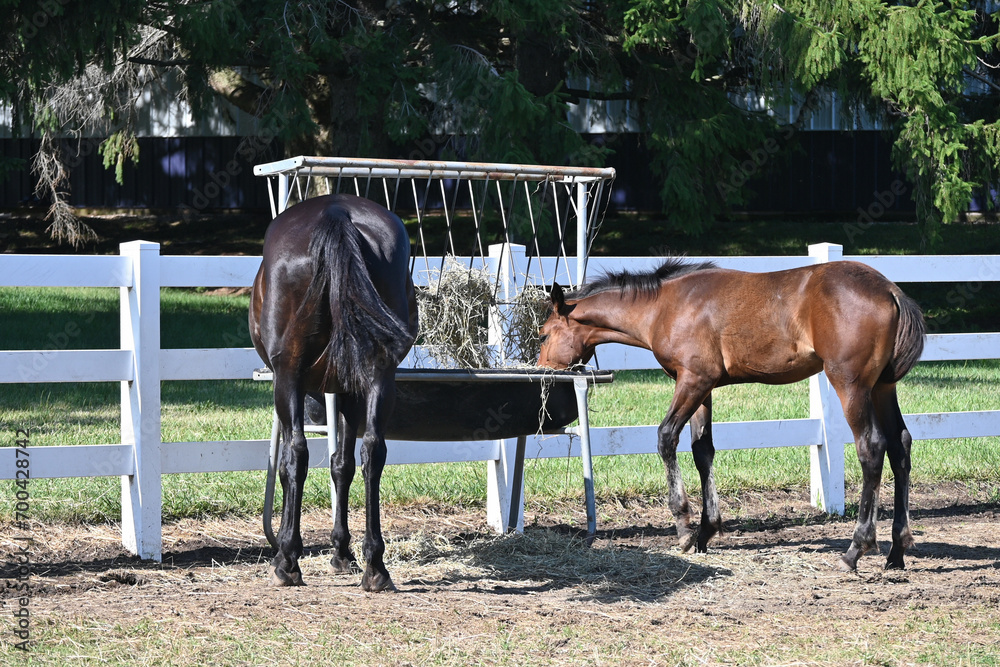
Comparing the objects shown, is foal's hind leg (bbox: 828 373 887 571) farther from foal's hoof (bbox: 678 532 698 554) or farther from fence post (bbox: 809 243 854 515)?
fence post (bbox: 809 243 854 515)

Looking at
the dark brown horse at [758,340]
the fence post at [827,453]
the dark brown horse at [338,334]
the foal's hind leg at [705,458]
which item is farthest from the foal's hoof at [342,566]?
the fence post at [827,453]

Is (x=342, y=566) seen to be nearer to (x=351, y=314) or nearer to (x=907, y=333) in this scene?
(x=351, y=314)

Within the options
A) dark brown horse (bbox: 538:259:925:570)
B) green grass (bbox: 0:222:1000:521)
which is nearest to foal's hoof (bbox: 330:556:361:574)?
green grass (bbox: 0:222:1000:521)

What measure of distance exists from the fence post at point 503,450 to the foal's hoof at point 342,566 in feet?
4.08

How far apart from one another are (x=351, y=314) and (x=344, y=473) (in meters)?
0.72

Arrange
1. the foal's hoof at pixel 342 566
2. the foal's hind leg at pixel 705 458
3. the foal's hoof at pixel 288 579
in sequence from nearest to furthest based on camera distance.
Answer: the foal's hoof at pixel 288 579 < the foal's hoof at pixel 342 566 < the foal's hind leg at pixel 705 458

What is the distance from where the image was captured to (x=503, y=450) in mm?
6133

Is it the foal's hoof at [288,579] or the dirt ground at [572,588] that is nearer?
the dirt ground at [572,588]

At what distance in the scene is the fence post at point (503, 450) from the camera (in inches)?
231

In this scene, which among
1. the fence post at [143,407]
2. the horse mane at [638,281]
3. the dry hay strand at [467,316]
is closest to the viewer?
the fence post at [143,407]

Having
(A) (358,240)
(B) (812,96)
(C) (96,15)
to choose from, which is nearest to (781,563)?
(A) (358,240)

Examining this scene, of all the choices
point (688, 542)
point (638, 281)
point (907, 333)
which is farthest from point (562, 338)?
point (907, 333)

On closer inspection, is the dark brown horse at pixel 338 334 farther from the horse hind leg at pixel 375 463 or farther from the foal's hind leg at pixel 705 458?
the foal's hind leg at pixel 705 458

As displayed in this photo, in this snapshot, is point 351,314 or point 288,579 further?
point 288,579
